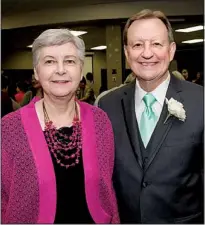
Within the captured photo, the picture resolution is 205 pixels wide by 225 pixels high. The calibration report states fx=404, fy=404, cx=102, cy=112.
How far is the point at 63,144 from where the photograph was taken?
5.75ft

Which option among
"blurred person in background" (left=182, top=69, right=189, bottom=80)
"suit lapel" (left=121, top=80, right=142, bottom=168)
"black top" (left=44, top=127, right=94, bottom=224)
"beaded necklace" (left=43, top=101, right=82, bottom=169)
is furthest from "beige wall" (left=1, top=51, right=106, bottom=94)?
"black top" (left=44, top=127, right=94, bottom=224)

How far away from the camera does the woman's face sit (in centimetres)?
172

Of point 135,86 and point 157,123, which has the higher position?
point 135,86

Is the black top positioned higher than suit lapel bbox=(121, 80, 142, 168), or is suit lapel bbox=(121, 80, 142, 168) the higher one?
suit lapel bbox=(121, 80, 142, 168)

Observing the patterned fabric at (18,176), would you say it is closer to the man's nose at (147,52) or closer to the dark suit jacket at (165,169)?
the dark suit jacket at (165,169)

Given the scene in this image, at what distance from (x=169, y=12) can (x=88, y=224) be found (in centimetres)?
809

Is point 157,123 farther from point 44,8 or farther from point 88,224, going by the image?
point 44,8

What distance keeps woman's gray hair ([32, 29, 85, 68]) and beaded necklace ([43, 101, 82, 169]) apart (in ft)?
0.94

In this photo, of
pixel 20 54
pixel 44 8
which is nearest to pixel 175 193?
pixel 44 8

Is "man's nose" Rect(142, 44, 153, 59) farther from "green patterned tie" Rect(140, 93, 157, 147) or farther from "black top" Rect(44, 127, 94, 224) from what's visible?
"black top" Rect(44, 127, 94, 224)

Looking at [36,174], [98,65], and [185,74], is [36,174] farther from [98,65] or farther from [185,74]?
[98,65]

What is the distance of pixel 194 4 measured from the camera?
902cm

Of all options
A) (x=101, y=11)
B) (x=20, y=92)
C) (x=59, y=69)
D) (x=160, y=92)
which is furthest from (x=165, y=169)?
(x=101, y=11)

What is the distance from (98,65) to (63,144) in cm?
906
